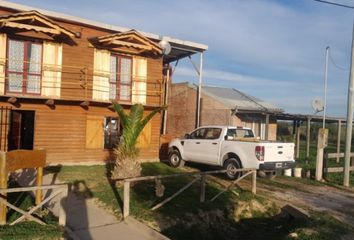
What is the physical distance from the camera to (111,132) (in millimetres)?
19031

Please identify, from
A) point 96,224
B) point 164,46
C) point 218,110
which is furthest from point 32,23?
point 218,110

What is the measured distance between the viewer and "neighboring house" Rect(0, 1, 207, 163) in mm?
16000

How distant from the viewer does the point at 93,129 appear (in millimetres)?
18312

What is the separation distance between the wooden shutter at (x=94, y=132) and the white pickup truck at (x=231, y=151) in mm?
3179

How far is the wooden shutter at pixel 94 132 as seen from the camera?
1816 cm

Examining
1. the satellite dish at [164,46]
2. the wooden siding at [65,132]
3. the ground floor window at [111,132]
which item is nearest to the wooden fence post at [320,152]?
the satellite dish at [164,46]

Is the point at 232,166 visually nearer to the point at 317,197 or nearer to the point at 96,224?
the point at 317,197

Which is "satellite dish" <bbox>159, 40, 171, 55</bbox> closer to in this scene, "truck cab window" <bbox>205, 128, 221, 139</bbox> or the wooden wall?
the wooden wall

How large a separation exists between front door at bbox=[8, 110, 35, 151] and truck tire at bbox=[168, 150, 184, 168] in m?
6.00

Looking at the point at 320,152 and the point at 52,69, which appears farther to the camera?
the point at 320,152

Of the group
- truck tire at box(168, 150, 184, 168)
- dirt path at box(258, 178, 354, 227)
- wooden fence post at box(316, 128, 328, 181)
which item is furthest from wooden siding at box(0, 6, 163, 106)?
wooden fence post at box(316, 128, 328, 181)

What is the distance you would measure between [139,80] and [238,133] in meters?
5.48

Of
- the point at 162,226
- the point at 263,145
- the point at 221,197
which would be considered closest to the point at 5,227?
the point at 162,226

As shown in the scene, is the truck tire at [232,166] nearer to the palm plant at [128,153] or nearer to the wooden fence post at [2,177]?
the palm plant at [128,153]
